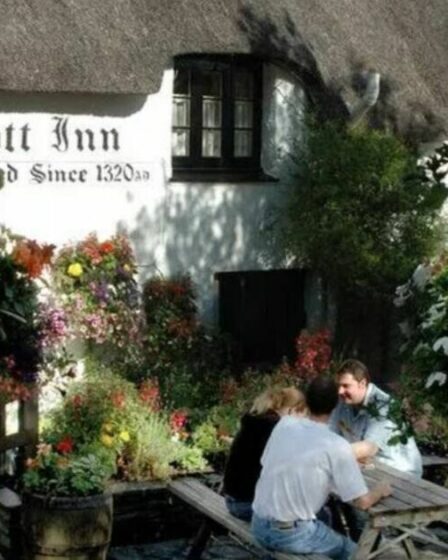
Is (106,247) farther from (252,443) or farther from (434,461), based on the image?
(252,443)

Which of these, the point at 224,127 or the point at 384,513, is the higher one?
the point at 224,127

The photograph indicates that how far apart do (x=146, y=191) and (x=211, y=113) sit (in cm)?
Answer: 122

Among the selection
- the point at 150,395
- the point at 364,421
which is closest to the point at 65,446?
the point at 150,395

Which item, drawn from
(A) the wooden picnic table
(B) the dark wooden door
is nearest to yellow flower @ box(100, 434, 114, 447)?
(A) the wooden picnic table

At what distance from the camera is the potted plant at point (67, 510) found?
29.7 ft

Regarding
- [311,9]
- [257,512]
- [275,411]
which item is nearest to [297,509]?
[257,512]

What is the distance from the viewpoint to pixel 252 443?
8469 millimetres

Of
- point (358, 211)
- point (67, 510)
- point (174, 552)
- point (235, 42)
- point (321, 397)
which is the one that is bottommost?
point (174, 552)

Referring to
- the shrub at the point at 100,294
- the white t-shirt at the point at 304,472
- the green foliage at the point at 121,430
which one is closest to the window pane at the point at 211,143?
the shrub at the point at 100,294

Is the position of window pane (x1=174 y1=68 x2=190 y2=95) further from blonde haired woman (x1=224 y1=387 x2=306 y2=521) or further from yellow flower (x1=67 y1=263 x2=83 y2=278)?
blonde haired woman (x1=224 y1=387 x2=306 y2=521)

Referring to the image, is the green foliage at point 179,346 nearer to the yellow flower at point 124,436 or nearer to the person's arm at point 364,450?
the yellow flower at point 124,436

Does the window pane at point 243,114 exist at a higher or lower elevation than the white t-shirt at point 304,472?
higher

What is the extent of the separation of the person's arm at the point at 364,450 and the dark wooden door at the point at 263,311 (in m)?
4.75

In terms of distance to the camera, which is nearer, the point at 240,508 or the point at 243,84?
the point at 240,508
